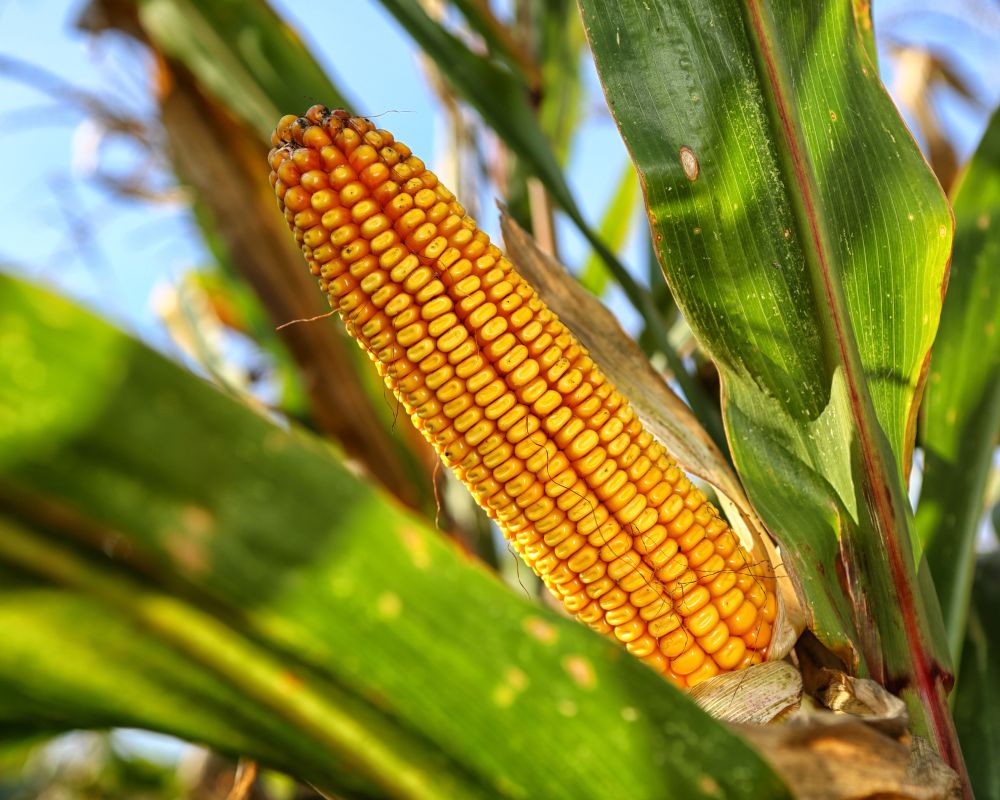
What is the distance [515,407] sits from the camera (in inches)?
33.6

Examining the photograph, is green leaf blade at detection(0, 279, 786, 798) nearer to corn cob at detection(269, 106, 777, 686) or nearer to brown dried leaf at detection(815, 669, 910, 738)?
brown dried leaf at detection(815, 669, 910, 738)

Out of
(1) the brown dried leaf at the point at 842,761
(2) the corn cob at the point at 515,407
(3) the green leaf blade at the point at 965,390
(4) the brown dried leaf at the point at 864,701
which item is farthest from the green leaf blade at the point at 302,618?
(3) the green leaf blade at the point at 965,390

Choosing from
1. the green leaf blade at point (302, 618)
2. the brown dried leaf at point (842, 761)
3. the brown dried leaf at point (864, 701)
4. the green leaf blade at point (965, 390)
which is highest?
the green leaf blade at point (302, 618)

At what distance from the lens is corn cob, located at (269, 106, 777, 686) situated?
83cm

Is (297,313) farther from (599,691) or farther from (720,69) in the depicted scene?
(599,691)

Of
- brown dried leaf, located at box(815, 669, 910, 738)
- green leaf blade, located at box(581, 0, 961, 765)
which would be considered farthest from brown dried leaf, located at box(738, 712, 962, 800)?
green leaf blade, located at box(581, 0, 961, 765)

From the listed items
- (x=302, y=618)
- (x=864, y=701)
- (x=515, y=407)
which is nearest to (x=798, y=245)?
(x=515, y=407)

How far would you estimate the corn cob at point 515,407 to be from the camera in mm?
827

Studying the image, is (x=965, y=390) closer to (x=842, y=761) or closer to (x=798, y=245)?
(x=798, y=245)

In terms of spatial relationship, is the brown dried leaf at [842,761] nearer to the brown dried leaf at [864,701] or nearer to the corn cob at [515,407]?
the brown dried leaf at [864,701]

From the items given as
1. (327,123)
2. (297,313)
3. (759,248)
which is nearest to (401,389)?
(327,123)

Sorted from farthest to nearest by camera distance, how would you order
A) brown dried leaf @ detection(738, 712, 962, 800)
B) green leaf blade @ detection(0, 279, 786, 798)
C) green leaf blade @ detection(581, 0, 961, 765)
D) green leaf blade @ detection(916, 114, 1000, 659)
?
green leaf blade @ detection(916, 114, 1000, 659)
green leaf blade @ detection(581, 0, 961, 765)
brown dried leaf @ detection(738, 712, 962, 800)
green leaf blade @ detection(0, 279, 786, 798)

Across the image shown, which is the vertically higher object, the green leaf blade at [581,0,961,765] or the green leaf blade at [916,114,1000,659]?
the green leaf blade at [581,0,961,765]

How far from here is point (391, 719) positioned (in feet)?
1.71
